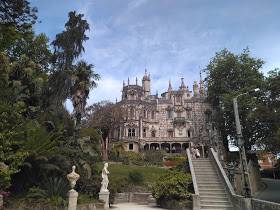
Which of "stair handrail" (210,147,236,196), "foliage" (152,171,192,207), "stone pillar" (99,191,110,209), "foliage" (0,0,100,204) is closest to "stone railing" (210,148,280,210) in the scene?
"stair handrail" (210,147,236,196)

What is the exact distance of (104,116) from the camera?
5384 cm

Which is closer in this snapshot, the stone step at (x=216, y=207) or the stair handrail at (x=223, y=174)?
the stone step at (x=216, y=207)

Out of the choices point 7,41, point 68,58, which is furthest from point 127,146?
point 7,41

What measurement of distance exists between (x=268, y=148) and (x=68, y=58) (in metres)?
17.2

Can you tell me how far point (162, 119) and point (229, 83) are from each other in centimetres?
3161

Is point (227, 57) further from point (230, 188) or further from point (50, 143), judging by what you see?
point (50, 143)

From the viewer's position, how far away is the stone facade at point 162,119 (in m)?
67.8

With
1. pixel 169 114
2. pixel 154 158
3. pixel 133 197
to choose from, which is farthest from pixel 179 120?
pixel 133 197

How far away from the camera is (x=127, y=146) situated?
6625 cm

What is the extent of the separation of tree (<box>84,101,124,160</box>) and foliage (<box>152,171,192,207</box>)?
29019 mm

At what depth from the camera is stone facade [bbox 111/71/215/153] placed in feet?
222

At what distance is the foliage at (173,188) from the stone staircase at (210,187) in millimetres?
776

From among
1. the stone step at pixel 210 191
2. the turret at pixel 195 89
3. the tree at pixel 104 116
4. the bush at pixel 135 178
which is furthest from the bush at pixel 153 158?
the stone step at pixel 210 191

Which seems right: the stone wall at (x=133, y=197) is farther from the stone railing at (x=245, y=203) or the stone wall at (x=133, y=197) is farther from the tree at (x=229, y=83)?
the tree at (x=229, y=83)
